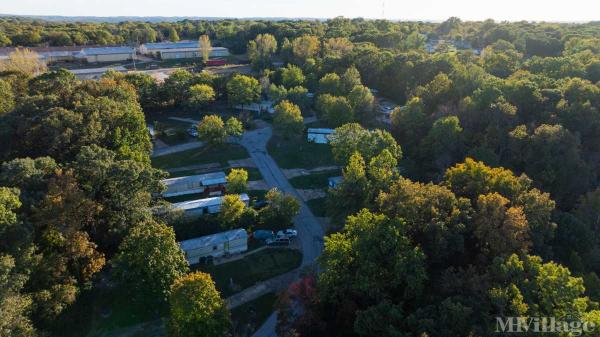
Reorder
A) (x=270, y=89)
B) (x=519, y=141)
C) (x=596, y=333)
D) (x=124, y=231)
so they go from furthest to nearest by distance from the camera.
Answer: (x=270, y=89) < (x=519, y=141) < (x=124, y=231) < (x=596, y=333)

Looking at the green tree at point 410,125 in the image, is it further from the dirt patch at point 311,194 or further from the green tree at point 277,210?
the green tree at point 277,210

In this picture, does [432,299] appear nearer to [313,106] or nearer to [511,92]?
[511,92]

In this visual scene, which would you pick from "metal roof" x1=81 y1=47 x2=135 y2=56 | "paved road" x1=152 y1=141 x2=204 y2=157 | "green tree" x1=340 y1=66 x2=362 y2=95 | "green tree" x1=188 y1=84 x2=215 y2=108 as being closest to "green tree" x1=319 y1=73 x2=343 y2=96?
"green tree" x1=340 y1=66 x2=362 y2=95

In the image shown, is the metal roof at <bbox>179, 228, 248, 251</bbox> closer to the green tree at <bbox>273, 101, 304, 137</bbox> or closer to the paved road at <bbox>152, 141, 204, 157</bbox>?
the paved road at <bbox>152, 141, 204, 157</bbox>

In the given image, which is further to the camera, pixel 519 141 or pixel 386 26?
pixel 386 26

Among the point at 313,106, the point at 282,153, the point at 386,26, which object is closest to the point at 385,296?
the point at 282,153
